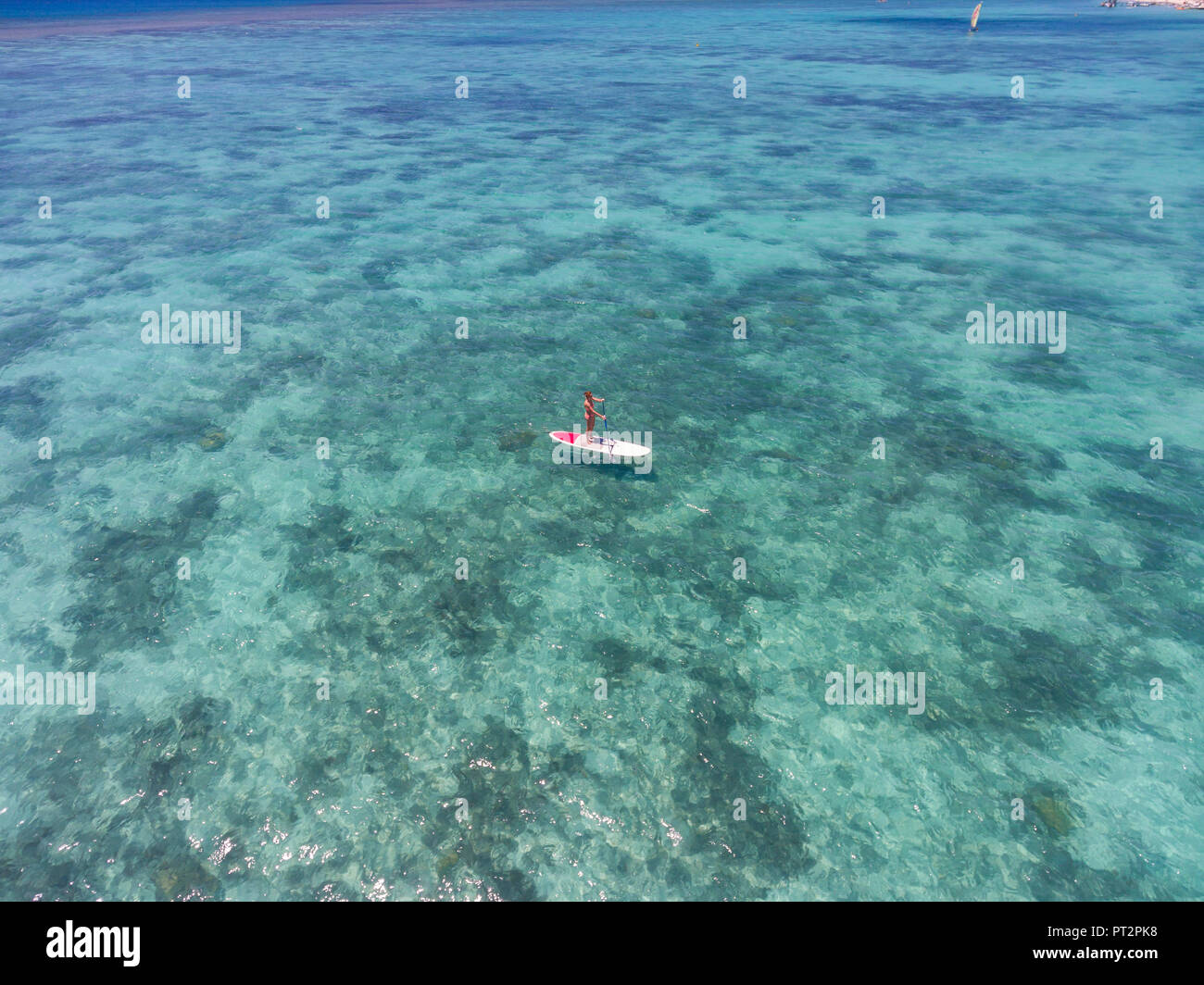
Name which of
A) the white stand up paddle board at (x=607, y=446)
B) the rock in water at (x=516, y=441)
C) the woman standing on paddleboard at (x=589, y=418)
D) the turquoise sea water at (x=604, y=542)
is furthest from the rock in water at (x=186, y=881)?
the woman standing on paddleboard at (x=589, y=418)

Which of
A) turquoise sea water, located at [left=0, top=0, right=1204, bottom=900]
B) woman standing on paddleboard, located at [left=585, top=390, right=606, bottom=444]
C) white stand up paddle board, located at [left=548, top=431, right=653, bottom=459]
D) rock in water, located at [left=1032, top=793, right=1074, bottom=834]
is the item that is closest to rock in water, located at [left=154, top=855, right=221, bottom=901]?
turquoise sea water, located at [left=0, top=0, right=1204, bottom=900]

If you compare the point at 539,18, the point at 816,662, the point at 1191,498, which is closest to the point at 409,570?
the point at 816,662

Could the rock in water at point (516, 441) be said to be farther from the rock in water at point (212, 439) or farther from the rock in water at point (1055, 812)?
the rock in water at point (1055, 812)

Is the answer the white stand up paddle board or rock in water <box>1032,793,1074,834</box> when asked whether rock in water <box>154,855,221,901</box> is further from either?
rock in water <box>1032,793,1074,834</box>

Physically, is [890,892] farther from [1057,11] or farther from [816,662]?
[1057,11]

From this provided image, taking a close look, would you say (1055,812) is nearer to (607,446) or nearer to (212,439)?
(607,446)
